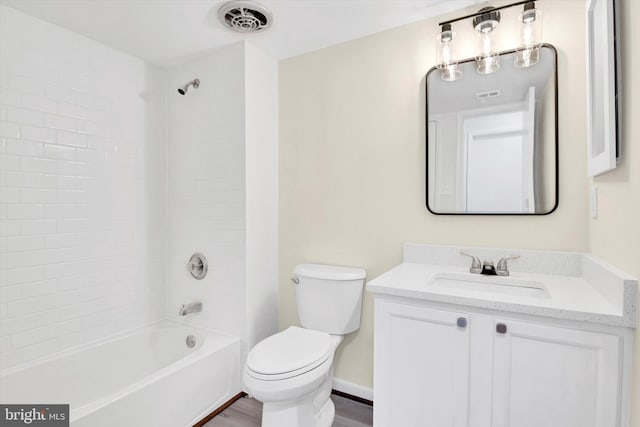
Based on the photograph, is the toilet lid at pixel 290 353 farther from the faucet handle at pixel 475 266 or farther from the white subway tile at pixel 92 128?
the white subway tile at pixel 92 128

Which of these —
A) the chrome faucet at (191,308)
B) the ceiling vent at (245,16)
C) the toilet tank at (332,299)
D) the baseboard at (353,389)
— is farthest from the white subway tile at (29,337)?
the ceiling vent at (245,16)

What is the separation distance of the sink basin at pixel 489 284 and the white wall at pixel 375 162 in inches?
9.2

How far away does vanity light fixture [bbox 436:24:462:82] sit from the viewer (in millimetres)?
1726

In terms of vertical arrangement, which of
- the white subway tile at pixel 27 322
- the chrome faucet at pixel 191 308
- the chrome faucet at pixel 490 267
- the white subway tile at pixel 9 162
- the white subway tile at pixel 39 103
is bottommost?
the chrome faucet at pixel 191 308

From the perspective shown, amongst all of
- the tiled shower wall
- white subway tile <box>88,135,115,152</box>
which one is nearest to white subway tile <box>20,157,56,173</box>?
the tiled shower wall

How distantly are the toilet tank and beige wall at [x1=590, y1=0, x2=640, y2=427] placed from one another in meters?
1.19

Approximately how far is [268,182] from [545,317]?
68.9 inches

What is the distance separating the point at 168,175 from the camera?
8.20ft

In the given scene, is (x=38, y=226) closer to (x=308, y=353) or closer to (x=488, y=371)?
(x=308, y=353)

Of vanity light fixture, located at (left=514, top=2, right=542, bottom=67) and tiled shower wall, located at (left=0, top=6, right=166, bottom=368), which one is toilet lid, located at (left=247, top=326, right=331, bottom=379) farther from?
vanity light fixture, located at (left=514, top=2, right=542, bottom=67)

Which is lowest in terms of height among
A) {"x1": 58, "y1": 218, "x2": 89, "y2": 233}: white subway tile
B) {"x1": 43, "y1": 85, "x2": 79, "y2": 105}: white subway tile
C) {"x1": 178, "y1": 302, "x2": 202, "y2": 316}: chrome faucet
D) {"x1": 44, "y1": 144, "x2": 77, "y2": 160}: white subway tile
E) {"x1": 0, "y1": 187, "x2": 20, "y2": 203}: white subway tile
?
{"x1": 178, "y1": 302, "x2": 202, "y2": 316}: chrome faucet

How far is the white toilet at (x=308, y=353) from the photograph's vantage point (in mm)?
1474

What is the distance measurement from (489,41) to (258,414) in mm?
2437

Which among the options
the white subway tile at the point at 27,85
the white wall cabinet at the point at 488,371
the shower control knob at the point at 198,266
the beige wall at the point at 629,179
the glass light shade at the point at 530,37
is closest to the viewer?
the beige wall at the point at 629,179
